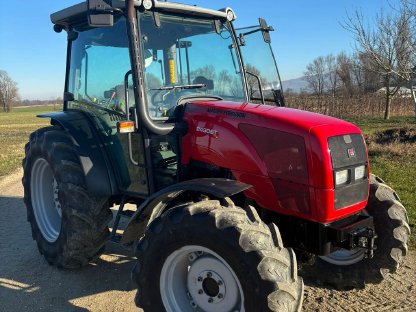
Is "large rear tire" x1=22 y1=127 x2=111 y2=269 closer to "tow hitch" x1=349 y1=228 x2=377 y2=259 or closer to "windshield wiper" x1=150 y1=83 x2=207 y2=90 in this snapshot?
"windshield wiper" x1=150 y1=83 x2=207 y2=90

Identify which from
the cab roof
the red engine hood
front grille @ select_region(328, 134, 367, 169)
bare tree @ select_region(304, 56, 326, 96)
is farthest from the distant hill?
bare tree @ select_region(304, 56, 326, 96)

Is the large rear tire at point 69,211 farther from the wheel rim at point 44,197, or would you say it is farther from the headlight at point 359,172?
the headlight at point 359,172

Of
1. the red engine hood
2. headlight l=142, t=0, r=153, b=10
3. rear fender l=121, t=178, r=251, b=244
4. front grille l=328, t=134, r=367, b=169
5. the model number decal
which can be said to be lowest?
rear fender l=121, t=178, r=251, b=244

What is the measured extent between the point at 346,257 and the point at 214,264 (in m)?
1.50

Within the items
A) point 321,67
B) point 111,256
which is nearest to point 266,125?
point 111,256

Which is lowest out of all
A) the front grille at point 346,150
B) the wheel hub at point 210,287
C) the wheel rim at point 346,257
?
the wheel rim at point 346,257

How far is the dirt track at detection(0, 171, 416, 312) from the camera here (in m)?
3.60

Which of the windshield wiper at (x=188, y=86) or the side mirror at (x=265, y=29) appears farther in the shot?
the side mirror at (x=265, y=29)

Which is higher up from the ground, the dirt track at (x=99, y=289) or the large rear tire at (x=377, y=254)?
the large rear tire at (x=377, y=254)

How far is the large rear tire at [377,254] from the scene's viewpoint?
350 cm

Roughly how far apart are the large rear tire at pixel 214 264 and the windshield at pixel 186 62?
117cm

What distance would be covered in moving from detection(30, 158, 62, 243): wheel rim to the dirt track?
422 millimetres

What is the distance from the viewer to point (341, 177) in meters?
2.96

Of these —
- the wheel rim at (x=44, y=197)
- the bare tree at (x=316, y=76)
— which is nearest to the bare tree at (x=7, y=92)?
the bare tree at (x=316, y=76)
